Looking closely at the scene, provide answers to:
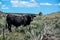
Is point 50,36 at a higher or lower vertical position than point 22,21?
higher

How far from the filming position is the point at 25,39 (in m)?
6.78

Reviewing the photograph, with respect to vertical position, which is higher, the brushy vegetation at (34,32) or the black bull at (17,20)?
the brushy vegetation at (34,32)

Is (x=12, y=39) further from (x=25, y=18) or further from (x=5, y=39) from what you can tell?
(x=25, y=18)

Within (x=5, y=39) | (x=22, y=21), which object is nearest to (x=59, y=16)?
(x=22, y=21)

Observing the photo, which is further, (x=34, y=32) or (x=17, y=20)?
(x=17, y=20)

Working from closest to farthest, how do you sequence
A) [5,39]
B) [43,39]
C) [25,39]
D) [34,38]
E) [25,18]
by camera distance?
[43,39], [34,38], [5,39], [25,39], [25,18]

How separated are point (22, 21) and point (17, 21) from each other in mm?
327

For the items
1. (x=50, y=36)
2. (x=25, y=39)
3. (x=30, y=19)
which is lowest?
(x=30, y=19)

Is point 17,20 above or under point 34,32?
under

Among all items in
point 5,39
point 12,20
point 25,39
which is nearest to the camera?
point 5,39

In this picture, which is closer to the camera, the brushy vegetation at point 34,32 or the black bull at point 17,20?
the brushy vegetation at point 34,32

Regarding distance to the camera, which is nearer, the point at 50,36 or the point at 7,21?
the point at 50,36

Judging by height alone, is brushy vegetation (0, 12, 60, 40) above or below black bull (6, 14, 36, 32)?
above

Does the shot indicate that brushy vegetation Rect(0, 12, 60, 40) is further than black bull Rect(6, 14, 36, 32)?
No
